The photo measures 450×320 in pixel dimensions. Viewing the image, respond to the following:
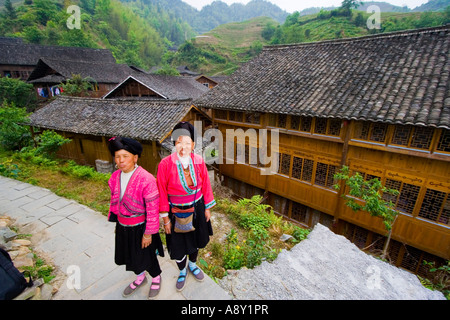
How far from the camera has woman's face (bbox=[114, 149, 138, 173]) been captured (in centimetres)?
290

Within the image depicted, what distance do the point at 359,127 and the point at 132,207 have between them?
787 cm

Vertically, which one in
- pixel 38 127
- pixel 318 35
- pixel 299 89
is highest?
pixel 318 35

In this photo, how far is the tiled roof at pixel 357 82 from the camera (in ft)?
21.2

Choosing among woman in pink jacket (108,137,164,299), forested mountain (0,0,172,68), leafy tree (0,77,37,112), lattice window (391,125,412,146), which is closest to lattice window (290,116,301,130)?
lattice window (391,125,412,146)

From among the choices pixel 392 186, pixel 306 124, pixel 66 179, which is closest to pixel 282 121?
pixel 306 124

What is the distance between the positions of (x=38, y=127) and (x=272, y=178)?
14834 mm

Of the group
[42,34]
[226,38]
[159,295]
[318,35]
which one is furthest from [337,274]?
[226,38]

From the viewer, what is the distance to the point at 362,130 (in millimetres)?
7594

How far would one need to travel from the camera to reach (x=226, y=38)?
98.0m

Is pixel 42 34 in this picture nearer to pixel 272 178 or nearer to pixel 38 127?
pixel 38 127

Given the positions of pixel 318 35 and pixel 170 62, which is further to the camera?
pixel 170 62

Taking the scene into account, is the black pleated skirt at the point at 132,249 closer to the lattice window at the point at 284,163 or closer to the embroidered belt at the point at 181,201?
the embroidered belt at the point at 181,201

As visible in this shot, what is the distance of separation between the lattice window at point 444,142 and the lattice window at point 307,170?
12.9 feet

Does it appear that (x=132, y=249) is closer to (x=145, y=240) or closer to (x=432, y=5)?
(x=145, y=240)
